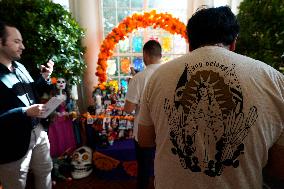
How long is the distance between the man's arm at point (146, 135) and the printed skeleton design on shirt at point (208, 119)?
16 centimetres

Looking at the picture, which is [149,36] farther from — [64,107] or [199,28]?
[199,28]

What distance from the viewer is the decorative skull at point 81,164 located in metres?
2.65

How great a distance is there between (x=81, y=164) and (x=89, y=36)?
1779 millimetres

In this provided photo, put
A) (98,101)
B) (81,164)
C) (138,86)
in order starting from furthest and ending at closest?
(98,101), (81,164), (138,86)

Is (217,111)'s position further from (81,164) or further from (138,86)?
(81,164)

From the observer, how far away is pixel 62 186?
2496mm

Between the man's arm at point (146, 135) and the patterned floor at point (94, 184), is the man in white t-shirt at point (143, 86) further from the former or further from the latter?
the man's arm at point (146, 135)

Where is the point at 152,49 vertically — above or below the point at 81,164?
above

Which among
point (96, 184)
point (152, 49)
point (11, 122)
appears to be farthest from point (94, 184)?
point (152, 49)

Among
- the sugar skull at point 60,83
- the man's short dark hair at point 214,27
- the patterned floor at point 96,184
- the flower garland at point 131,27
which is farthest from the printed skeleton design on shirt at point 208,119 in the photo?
the flower garland at point 131,27

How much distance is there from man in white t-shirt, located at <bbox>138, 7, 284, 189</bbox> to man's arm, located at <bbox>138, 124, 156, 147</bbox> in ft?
0.36

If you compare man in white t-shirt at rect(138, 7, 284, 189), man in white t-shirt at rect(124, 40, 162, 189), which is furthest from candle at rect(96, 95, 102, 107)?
man in white t-shirt at rect(138, 7, 284, 189)

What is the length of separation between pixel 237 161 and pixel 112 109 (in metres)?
2.19

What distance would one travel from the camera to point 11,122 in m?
1.48
